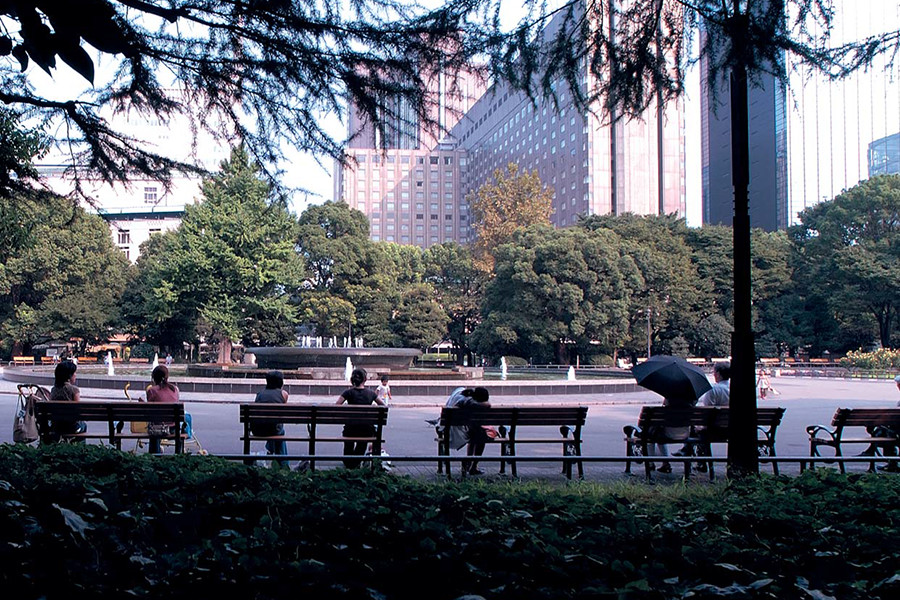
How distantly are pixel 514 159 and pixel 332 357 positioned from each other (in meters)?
77.3

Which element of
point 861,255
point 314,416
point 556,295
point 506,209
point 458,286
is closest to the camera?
point 314,416

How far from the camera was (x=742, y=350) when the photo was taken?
6105 mm

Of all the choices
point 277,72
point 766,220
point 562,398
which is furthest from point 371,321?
point 766,220

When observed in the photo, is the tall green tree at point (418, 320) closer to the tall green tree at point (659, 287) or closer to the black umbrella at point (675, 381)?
the tall green tree at point (659, 287)

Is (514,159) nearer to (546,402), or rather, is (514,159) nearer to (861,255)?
(861,255)

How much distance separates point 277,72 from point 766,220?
9397 centimetres

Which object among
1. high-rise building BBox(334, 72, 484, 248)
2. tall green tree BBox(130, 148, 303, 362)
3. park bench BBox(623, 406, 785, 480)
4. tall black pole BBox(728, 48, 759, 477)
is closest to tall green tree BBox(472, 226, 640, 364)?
tall green tree BBox(130, 148, 303, 362)

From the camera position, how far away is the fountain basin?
29141 millimetres

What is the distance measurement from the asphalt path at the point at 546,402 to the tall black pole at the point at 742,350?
294 centimetres

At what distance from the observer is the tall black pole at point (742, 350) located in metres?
6.09

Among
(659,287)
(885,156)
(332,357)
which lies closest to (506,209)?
(659,287)

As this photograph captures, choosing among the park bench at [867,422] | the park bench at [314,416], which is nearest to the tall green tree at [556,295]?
the park bench at [867,422]

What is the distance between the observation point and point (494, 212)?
201 ft

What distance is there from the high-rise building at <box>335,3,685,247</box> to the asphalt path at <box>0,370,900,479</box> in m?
4.36
